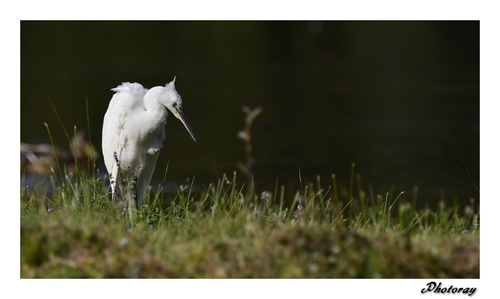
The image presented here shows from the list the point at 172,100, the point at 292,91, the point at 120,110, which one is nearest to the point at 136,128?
the point at 120,110

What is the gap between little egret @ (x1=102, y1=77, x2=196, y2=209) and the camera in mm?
5973

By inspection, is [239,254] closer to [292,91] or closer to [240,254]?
[240,254]

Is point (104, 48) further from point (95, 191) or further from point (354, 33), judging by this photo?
point (95, 191)

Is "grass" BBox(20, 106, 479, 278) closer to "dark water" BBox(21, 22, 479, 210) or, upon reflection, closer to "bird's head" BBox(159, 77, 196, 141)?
"bird's head" BBox(159, 77, 196, 141)

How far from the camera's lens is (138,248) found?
146 inches

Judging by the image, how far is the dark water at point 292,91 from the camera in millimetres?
14516

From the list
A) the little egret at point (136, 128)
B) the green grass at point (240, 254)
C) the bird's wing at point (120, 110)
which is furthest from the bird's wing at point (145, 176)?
the green grass at point (240, 254)

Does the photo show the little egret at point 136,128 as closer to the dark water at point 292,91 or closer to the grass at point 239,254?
the grass at point 239,254

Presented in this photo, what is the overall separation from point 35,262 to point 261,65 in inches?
909

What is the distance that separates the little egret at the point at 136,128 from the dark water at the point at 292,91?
4.84 meters

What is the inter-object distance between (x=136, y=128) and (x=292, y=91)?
15.9 metres

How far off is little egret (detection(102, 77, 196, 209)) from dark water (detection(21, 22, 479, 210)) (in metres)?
4.84

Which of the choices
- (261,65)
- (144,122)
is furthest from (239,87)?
(144,122)

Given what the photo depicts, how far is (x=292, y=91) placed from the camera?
860 inches
